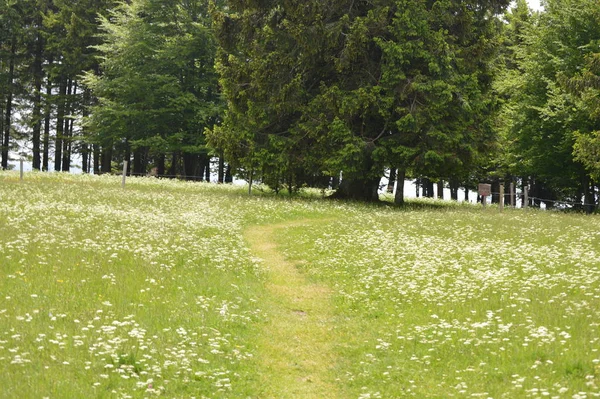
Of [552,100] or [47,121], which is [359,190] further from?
[47,121]

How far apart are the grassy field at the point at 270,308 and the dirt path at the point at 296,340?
0.11 m

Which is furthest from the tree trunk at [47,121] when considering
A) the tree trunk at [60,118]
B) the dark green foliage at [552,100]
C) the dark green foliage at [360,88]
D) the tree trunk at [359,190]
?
the dark green foliage at [552,100]

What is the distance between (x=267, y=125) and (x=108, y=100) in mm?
23853

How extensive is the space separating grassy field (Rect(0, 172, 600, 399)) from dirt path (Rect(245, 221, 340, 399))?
11 centimetres

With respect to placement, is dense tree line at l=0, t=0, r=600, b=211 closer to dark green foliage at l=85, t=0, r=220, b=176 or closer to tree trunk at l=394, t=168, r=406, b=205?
tree trunk at l=394, t=168, r=406, b=205

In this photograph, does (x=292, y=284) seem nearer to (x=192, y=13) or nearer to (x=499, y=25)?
(x=499, y=25)

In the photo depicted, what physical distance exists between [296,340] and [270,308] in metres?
1.92

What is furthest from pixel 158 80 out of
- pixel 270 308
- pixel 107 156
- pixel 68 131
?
pixel 270 308

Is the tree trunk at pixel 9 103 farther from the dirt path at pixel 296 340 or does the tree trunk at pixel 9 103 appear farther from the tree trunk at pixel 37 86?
the dirt path at pixel 296 340

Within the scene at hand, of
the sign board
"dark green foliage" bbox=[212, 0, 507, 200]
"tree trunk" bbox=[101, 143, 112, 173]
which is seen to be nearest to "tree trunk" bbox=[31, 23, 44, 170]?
"tree trunk" bbox=[101, 143, 112, 173]

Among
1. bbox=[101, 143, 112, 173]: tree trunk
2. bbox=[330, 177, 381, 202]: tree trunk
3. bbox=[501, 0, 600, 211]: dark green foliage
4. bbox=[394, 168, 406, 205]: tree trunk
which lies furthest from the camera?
bbox=[101, 143, 112, 173]: tree trunk

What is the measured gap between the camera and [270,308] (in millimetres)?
11805

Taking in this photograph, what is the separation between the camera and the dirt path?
8039 mm

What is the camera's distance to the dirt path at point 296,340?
804 cm
